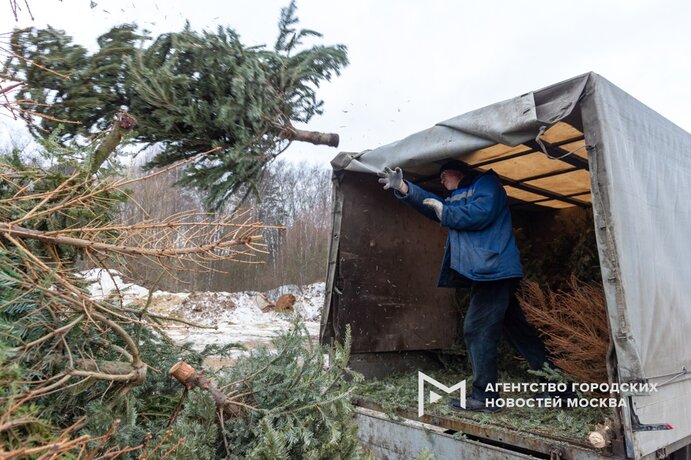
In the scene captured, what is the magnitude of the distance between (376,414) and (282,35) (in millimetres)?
2871

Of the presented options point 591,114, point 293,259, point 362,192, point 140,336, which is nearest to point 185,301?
point 293,259

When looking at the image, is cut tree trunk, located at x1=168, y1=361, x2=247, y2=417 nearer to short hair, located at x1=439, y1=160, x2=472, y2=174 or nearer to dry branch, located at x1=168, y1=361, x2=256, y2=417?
dry branch, located at x1=168, y1=361, x2=256, y2=417

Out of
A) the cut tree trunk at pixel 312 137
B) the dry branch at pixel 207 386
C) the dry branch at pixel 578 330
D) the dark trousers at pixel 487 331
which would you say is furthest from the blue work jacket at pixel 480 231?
the dry branch at pixel 207 386

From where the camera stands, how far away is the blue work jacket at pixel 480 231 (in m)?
3.22

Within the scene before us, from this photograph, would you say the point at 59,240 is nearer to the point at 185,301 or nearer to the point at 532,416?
the point at 532,416

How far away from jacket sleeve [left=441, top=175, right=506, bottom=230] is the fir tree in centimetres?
138

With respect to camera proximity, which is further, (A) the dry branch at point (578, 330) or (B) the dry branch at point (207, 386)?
(A) the dry branch at point (578, 330)

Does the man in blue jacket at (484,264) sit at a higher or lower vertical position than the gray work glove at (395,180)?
lower

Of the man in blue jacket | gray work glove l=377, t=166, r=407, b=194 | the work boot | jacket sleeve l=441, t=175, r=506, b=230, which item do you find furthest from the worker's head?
the work boot

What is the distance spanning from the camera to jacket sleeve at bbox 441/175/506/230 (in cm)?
326

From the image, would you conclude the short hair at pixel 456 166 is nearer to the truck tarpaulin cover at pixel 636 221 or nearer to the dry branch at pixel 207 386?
the truck tarpaulin cover at pixel 636 221

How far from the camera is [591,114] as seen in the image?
→ 93.7 inches

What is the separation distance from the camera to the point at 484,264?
3.21m

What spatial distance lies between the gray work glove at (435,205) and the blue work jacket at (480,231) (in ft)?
0.13
